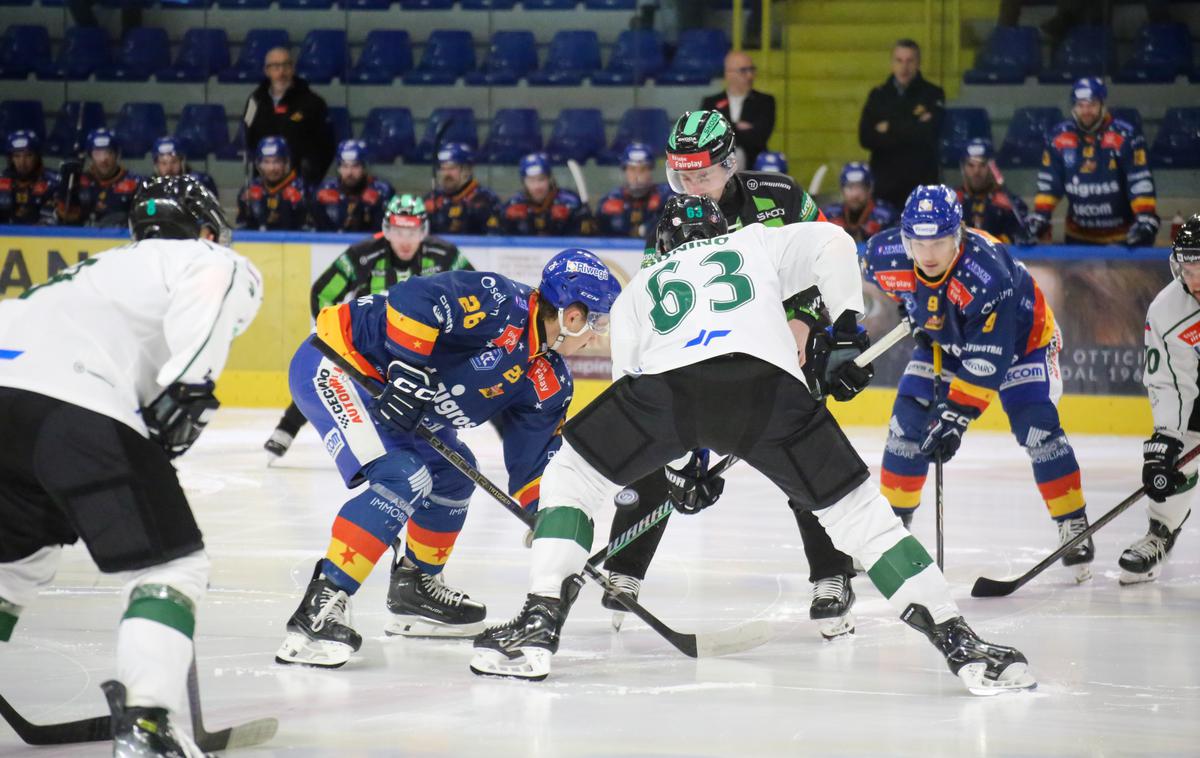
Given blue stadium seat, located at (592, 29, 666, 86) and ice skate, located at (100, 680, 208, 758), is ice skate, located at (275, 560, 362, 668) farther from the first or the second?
blue stadium seat, located at (592, 29, 666, 86)

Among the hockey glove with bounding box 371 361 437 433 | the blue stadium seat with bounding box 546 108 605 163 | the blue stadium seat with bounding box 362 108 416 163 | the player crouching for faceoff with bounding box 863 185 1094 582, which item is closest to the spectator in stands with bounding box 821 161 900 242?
the blue stadium seat with bounding box 546 108 605 163

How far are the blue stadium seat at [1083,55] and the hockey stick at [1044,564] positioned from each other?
4.40m

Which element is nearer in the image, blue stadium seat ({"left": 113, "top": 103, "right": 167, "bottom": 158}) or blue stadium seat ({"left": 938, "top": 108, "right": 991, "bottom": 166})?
blue stadium seat ({"left": 938, "top": 108, "right": 991, "bottom": 166})

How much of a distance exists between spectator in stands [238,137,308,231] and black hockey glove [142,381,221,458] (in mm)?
6522

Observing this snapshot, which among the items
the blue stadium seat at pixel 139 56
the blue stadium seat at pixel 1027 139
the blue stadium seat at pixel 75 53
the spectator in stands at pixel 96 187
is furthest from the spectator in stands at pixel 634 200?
the blue stadium seat at pixel 75 53

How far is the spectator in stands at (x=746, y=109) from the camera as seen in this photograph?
349 inches

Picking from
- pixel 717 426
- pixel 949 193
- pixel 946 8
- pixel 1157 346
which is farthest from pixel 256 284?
pixel 946 8

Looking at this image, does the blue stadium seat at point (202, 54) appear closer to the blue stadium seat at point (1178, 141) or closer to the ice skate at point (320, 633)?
the blue stadium seat at point (1178, 141)

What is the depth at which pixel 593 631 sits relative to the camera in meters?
4.17

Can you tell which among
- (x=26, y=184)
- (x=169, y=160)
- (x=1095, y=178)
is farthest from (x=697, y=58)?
(x=26, y=184)

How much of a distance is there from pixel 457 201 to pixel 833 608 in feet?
17.7

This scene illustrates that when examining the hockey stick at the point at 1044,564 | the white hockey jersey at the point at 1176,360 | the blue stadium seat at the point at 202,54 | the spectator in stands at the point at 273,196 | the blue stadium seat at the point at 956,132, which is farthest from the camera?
the blue stadium seat at the point at 202,54

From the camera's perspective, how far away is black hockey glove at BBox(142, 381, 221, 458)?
280 centimetres

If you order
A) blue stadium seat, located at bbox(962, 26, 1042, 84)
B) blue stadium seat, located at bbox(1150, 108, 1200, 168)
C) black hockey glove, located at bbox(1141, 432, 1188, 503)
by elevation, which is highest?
blue stadium seat, located at bbox(962, 26, 1042, 84)
